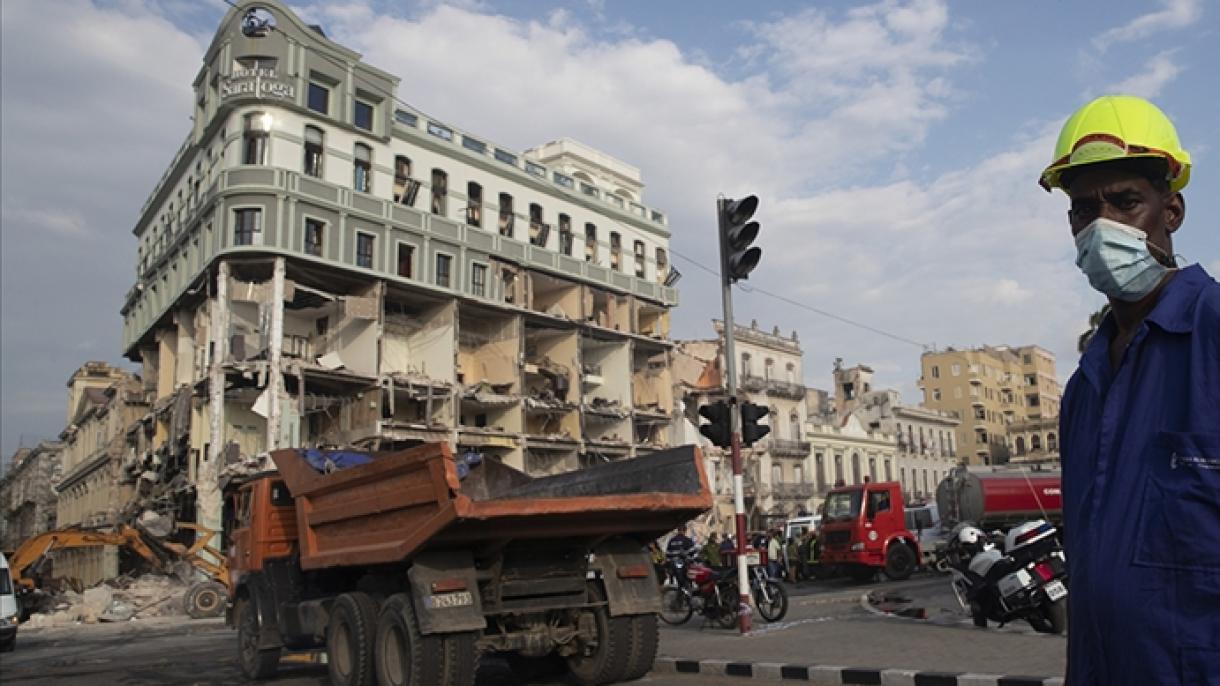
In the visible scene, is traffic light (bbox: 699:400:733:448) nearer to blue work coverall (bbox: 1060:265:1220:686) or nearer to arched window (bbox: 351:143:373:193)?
blue work coverall (bbox: 1060:265:1220:686)

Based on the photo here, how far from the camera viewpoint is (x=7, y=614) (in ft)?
55.9

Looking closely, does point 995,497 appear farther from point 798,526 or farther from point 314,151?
point 314,151

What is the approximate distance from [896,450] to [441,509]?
65828mm

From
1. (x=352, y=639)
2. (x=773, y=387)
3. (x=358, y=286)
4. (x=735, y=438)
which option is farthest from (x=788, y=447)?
(x=352, y=639)

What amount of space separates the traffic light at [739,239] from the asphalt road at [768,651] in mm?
5046

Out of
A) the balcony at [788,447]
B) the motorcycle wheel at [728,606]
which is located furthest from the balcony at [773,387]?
the motorcycle wheel at [728,606]

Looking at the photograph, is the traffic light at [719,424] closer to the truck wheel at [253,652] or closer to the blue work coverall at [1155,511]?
the truck wheel at [253,652]

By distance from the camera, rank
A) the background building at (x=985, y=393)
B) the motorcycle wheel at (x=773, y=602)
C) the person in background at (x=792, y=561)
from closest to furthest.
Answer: the motorcycle wheel at (x=773, y=602)
the person in background at (x=792, y=561)
the background building at (x=985, y=393)

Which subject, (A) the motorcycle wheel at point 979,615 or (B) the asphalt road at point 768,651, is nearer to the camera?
(B) the asphalt road at point 768,651

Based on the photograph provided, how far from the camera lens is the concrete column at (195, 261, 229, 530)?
109 feet

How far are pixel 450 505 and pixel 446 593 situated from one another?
920 mm

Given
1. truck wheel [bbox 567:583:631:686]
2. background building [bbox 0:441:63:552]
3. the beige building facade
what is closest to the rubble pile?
the beige building facade

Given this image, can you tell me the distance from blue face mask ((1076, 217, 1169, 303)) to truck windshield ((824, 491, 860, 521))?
22457 millimetres

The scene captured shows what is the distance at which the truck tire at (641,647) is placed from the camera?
9.27 metres
